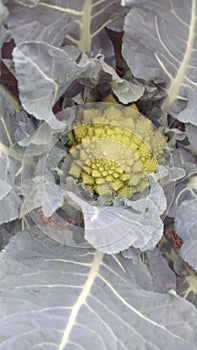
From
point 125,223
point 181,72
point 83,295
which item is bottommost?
point 83,295

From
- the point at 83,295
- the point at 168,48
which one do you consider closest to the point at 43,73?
the point at 168,48

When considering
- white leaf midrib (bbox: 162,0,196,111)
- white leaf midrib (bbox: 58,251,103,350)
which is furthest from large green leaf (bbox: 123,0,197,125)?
white leaf midrib (bbox: 58,251,103,350)

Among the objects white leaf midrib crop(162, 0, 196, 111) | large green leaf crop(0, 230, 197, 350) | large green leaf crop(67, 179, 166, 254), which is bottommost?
large green leaf crop(0, 230, 197, 350)

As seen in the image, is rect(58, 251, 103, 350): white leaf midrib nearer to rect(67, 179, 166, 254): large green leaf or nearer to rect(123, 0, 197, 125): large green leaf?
rect(67, 179, 166, 254): large green leaf

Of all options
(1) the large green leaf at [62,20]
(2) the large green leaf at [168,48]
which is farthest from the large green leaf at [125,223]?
(1) the large green leaf at [62,20]

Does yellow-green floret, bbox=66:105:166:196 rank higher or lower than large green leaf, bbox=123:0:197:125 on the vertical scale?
lower

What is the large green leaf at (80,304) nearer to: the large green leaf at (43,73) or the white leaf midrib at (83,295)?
the white leaf midrib at (83,295)

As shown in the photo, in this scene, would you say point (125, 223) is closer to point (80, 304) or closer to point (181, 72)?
point (80, 304)
